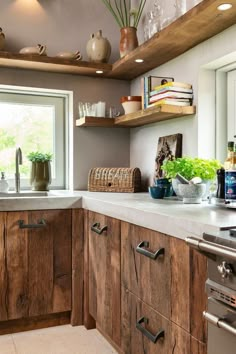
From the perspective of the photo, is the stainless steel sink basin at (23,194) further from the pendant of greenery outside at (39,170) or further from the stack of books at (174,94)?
the stack of books at (174,94)

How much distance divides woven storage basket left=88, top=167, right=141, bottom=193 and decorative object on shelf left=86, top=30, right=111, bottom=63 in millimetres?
827

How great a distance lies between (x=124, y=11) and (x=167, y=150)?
4.32 ft

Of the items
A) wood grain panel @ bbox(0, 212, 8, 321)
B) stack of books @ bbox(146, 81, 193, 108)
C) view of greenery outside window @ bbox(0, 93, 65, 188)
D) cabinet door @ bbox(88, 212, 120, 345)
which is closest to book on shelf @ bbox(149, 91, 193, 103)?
stack of books @ bbox(146, 81, 193, 108)

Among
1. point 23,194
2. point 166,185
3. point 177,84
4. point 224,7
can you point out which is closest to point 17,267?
point 23,194

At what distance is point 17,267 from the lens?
2246mm

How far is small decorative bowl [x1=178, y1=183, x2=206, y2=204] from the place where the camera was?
185cm

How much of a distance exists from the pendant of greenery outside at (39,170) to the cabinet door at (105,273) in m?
0.70

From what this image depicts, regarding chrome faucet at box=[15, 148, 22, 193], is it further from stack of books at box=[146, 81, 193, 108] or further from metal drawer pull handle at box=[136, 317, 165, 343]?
metal drawer pull handle at box=[136, 317, 165, 343]

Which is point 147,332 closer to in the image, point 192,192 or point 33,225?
point 192,192

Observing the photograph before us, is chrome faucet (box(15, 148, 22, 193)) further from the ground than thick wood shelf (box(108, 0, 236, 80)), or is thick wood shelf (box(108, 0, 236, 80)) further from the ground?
thick wood shelf (box(108, 0, 236, 80))

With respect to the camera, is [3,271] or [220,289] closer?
[220,289]

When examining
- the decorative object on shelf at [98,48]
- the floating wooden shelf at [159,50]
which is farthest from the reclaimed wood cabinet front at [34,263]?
the decorative object on shelf at [98,48]

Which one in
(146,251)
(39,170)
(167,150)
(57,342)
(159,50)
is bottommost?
(57,342)

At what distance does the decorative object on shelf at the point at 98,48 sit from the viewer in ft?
9.08
